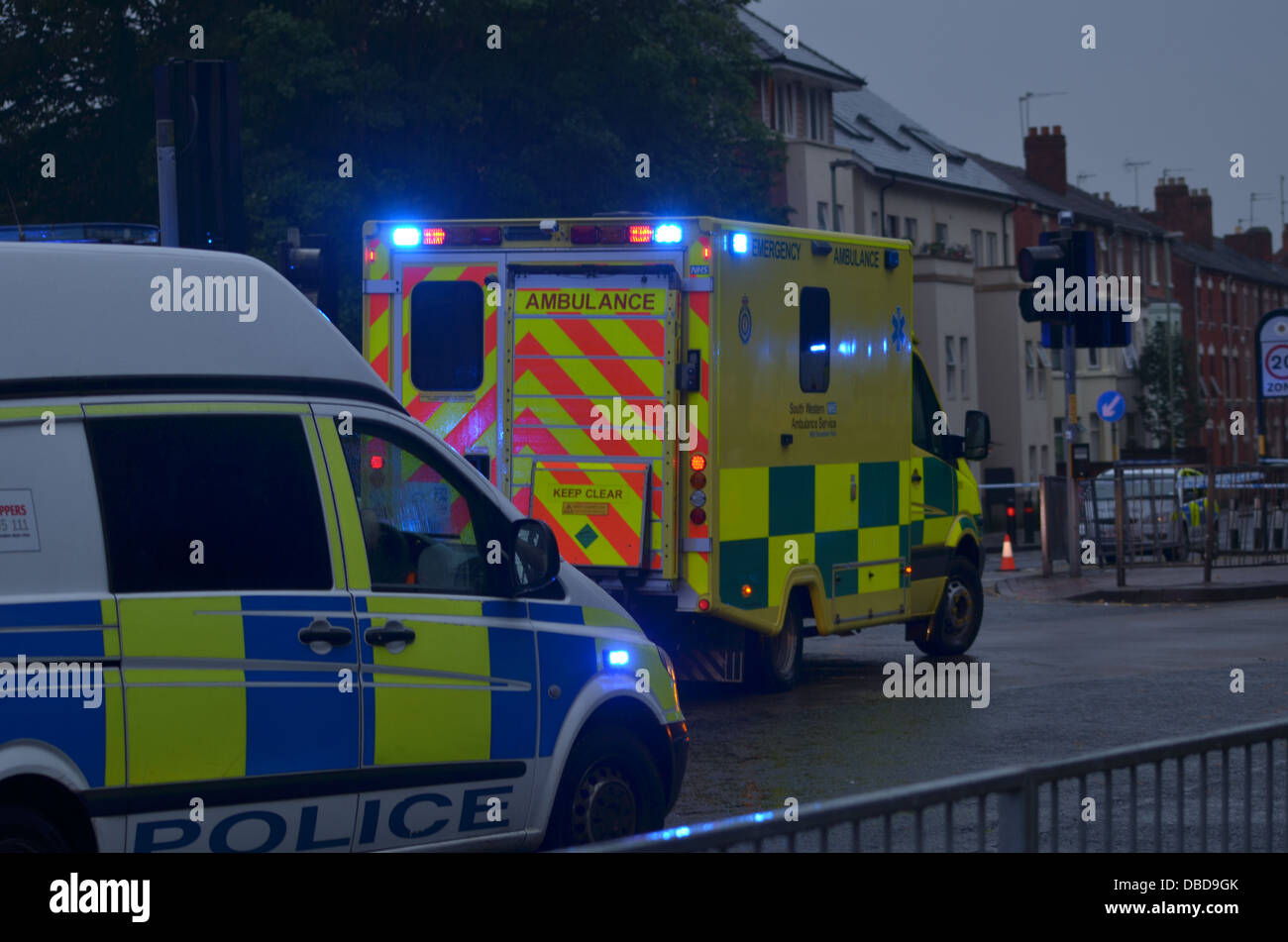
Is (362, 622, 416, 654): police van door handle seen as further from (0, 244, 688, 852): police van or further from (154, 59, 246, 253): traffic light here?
(154, 59, 246, 253): traffic light

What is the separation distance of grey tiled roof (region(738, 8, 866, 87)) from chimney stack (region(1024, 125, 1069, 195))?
71.9 feet

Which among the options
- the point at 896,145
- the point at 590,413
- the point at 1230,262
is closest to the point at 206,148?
the point at 590,413

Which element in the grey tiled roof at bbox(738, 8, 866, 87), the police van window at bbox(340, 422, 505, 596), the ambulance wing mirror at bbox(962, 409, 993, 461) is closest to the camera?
the police van window at bbox(340, 422, 505, 596)

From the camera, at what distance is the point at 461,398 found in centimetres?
1290

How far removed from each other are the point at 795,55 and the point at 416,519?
163 ft

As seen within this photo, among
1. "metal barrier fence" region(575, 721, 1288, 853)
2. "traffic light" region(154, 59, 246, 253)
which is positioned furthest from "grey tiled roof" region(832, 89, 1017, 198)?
"metal barrier fence" region(575, 721, 1288, 853)

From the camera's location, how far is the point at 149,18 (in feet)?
112

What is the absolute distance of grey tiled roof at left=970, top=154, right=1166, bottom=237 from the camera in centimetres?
7338
